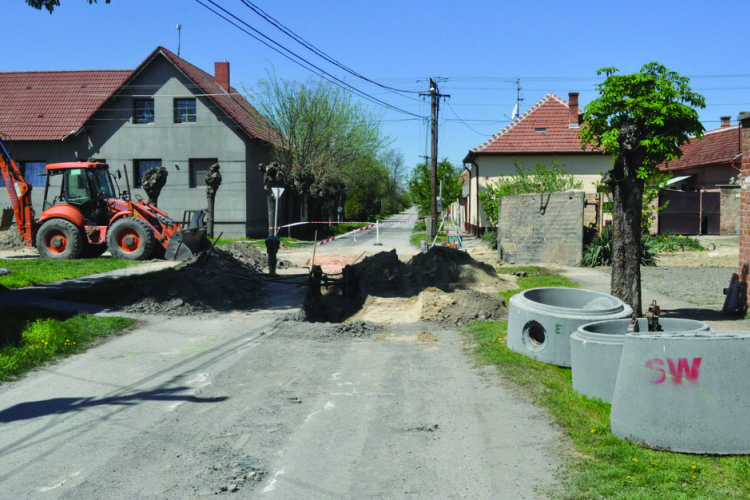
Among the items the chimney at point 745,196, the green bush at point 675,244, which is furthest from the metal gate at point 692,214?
the chimney at point 745,196

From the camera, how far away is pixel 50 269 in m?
18.8

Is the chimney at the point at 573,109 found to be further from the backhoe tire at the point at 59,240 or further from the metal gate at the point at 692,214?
the backhoe tire at the point at 59,240

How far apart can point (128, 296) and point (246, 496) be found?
970cm

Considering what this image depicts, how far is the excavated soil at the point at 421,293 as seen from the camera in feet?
43.2

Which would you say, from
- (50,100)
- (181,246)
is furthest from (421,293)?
(50,100)

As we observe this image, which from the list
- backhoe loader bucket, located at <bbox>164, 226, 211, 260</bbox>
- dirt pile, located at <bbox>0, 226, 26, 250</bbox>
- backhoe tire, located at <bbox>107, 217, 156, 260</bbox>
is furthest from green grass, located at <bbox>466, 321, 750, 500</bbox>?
dirt pile, located at <bbox>0, 226, 26, 250</bbox>

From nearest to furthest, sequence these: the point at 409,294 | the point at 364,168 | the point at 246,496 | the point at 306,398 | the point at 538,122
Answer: the point at 246,496 < the point at 306,398 < the point at 409,294 < the point at 538,122 < the point at 364,168

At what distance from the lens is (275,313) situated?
13430 mm

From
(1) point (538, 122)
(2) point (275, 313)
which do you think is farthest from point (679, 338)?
(1) point (538, 122)

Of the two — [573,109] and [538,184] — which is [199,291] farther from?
[573,109]

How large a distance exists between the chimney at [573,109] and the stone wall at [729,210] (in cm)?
821

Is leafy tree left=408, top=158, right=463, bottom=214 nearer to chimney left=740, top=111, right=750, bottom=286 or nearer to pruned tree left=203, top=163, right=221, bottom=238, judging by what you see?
pruned tree left=203, top=163, right=221, bottom=238

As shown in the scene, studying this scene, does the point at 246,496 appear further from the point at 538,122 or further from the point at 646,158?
the point at 538,122

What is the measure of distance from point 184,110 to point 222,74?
21.6 ft
